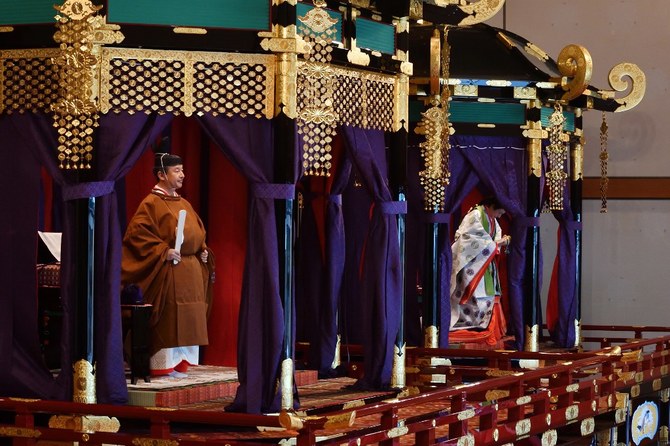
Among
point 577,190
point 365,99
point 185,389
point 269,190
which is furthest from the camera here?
point 577,190

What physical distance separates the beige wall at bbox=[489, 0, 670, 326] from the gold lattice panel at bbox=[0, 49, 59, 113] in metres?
10.5

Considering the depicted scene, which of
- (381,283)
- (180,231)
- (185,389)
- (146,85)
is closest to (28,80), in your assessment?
(146,85)

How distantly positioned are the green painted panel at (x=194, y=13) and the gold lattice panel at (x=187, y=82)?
20cm

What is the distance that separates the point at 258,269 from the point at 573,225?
795cm

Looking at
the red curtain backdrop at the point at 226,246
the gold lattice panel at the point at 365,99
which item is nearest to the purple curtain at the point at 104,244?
the gold lattice panel at the point at 365,99

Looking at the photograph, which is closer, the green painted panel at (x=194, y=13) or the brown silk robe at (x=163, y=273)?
the green painted panel at (x=194, y=13)

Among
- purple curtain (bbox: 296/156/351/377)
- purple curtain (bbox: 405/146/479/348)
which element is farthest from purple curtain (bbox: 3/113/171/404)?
purple curtain (bbox: 405/146/479/348)

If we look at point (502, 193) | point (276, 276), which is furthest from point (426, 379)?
point (276, 276)

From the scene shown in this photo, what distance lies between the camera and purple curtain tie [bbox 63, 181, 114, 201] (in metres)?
9.18

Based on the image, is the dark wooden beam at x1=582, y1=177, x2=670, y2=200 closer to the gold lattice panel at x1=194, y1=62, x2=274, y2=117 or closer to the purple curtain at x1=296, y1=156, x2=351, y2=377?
the purple curtain at x1=296, y1=156, x2=351, y2=377

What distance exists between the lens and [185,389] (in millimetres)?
9891

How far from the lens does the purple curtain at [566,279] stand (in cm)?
→ 1617

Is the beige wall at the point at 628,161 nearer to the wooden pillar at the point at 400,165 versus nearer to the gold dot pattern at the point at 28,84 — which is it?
the wooden pillar at the point at 400,165

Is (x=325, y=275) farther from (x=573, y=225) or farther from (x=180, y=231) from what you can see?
(x=573, y=225)
